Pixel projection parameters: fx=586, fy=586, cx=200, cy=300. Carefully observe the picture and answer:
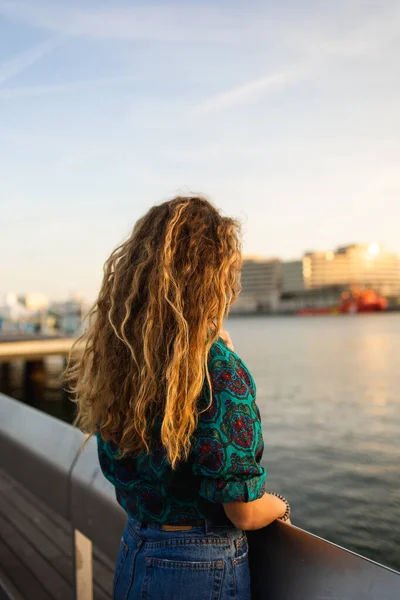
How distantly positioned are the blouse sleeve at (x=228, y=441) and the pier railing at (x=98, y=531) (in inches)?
10.3

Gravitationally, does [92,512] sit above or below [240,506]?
below

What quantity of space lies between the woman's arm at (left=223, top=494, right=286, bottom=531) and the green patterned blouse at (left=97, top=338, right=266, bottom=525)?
3 centimetres

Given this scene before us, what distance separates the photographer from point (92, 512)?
2447mm

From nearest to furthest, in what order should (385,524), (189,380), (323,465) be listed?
1. (189,380)
2. (385,524)
3. (323,465)

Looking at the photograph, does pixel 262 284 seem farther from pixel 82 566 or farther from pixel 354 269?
pixel 82 566

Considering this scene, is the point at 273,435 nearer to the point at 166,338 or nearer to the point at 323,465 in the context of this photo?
the point at 323,465

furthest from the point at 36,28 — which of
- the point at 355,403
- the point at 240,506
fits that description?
the point at 355,403

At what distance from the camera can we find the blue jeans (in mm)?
1540

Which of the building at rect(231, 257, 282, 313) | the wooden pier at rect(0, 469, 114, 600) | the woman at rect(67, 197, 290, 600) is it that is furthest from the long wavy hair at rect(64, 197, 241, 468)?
the building at rect(231, 257, 282, 313)

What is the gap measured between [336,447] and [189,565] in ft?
52.2

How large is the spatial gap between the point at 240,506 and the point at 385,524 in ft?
34.9

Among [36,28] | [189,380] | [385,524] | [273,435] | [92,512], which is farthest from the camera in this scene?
[273,435]

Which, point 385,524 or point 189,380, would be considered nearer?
point 189,380

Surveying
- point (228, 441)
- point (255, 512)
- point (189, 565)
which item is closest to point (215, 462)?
point (228, 441)
